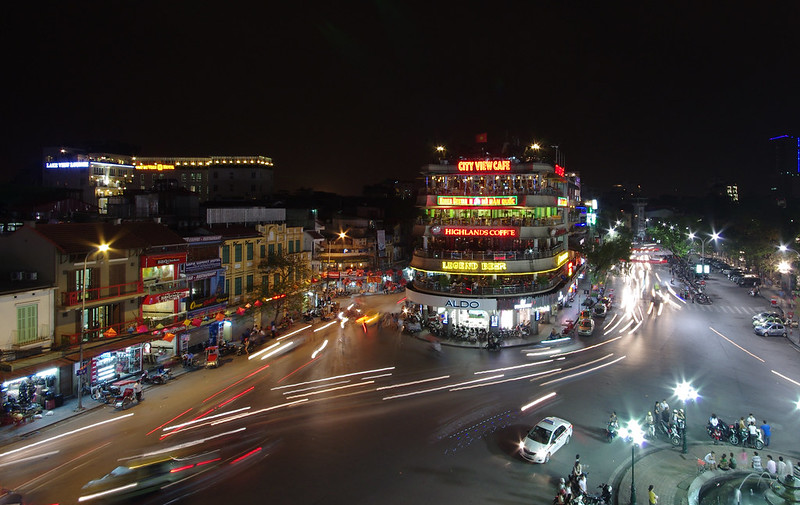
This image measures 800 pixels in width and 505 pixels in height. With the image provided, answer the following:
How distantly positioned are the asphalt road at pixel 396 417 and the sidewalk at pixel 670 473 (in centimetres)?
77

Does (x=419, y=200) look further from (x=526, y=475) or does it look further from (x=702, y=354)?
(x=526, y=475)

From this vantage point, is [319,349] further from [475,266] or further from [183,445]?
[183,445]

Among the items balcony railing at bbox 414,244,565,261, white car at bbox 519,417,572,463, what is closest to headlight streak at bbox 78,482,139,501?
white car at bbox 519,417,572,463

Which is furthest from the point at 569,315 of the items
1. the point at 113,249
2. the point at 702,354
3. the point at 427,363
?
the point at 113,249

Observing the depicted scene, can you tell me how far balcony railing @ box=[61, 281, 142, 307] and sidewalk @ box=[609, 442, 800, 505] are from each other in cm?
2805

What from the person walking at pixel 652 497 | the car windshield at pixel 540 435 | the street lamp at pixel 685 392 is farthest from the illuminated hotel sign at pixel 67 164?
the person walking at pixel 652 497

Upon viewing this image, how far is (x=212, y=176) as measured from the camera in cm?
10200

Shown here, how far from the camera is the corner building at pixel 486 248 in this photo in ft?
142

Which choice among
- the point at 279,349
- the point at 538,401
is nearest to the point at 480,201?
the point at 279,349

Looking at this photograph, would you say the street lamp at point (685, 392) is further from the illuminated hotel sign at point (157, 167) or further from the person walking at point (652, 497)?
the illuminated hotel sign at point (157, 167)

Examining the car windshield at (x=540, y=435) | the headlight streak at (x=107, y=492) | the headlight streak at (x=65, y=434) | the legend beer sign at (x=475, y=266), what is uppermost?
the legend beer sign at (x=475, y=266)

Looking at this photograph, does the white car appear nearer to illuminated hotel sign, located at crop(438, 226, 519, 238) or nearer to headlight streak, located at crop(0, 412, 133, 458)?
headlight streak, located at crop(0, 412, 133, 458)

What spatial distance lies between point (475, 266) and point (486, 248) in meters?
3.56

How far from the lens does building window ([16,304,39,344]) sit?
81.0 ft
